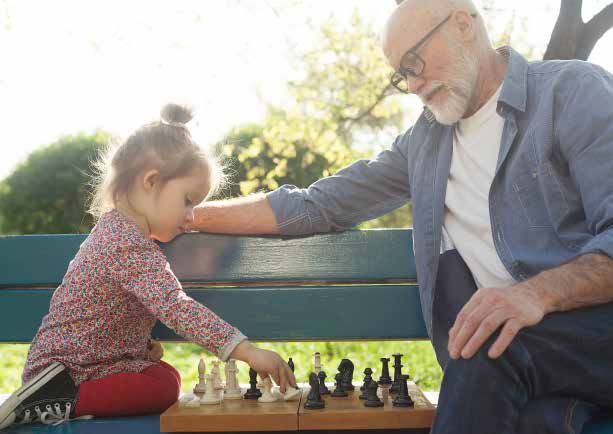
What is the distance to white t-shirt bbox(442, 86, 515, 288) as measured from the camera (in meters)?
2.93

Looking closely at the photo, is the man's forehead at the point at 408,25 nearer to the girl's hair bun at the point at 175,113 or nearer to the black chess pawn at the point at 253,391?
the girl's hair bun at the point at 175,113

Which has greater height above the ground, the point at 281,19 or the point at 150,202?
the point at 281,19

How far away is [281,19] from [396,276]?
5.27 m

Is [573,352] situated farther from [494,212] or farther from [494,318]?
[494,212]

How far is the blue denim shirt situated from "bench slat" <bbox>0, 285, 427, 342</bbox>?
0.24m

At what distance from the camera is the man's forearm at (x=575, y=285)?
7.25 feet

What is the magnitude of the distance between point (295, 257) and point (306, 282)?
12 cm

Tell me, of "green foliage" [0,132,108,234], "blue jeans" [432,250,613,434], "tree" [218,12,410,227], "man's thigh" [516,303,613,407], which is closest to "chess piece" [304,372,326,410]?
"blue jeans" [432,250,613,434]

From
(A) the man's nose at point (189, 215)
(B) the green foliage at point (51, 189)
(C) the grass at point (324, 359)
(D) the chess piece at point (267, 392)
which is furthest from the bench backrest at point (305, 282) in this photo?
(B) the green foliage at point (51, 189)

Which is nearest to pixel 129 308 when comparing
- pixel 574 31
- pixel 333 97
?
pixel 574 31

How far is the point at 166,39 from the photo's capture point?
8.08 metres

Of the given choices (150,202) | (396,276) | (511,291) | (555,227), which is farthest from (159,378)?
(555,227)

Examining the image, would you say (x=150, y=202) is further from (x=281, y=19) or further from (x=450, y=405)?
(x=281, y=19)

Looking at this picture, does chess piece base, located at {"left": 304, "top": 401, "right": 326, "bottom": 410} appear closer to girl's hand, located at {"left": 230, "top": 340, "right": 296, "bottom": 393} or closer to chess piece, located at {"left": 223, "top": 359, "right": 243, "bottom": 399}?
girl's hand, located at {"left": 230, "top": 340, "right": 296, "bottom": 393}
